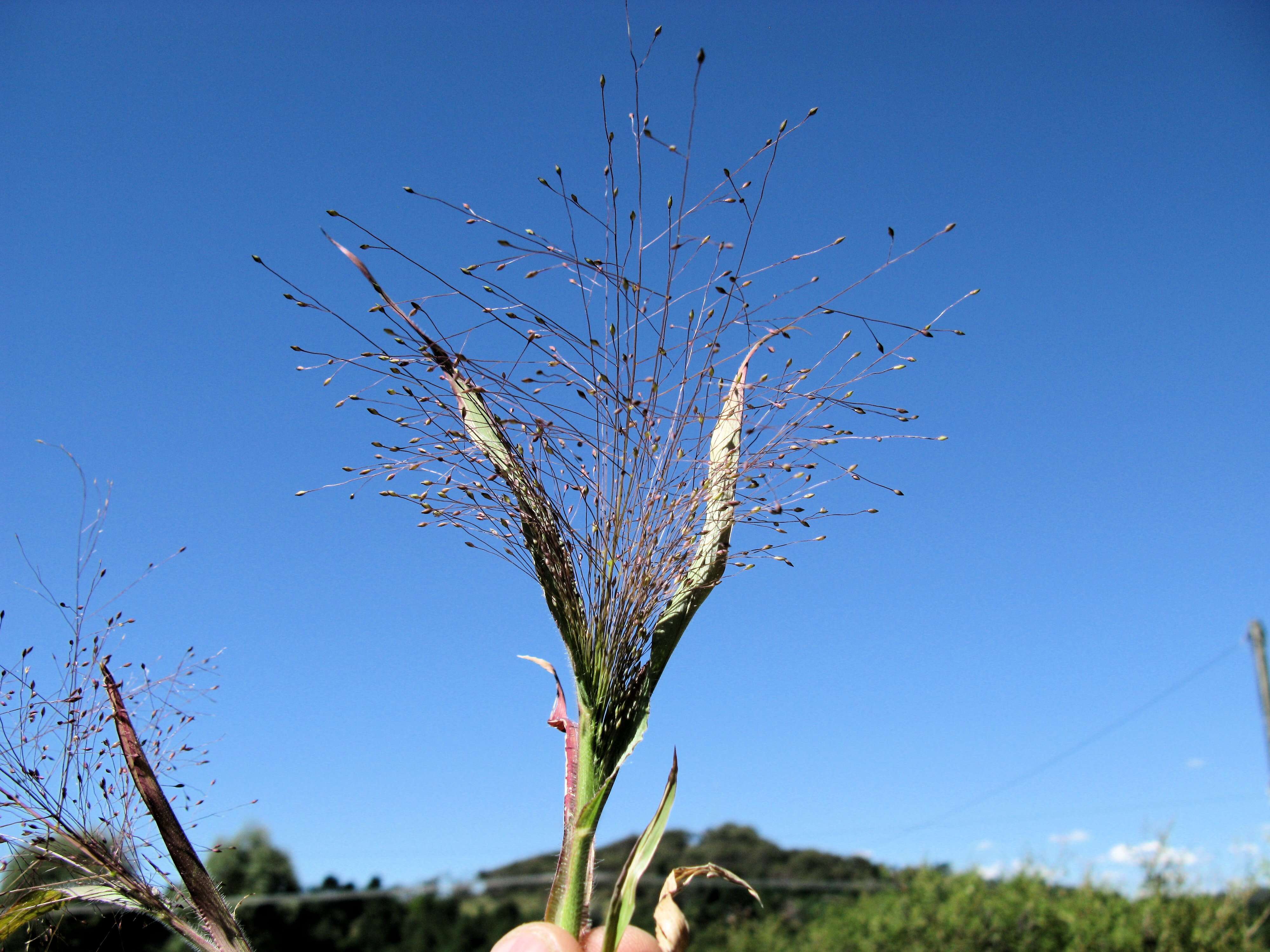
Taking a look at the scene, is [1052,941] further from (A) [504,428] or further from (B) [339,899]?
(A) [504,428]

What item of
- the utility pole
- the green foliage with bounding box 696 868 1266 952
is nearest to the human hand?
the green foliage with bounding box 696 868 1266 952

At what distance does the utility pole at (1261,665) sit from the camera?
492 inches

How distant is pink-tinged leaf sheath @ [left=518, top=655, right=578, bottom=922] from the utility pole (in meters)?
14.5

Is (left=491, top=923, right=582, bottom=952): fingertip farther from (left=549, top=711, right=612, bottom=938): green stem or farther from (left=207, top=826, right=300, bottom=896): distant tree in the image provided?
(left=207, top=826, right=300, bottom=896): distant tree

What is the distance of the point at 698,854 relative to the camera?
434 inches

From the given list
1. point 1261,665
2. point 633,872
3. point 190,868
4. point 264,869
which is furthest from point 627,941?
point 1261,665

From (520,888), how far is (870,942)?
13.2ft

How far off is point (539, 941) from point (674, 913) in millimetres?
316

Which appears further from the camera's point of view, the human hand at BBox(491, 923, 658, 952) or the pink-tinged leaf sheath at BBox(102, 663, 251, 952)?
the pink-tinged leaf sheath at BBox(102, 663, 251, 952)

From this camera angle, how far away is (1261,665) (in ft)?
42.2

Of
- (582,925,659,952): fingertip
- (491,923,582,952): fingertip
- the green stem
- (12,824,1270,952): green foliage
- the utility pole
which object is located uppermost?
the utility pole

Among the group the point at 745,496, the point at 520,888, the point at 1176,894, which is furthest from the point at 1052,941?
the point at 745,496

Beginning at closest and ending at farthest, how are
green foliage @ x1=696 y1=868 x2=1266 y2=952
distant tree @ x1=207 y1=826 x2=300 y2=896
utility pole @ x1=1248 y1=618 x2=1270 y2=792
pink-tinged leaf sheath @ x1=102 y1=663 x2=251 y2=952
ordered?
pink-tinged leaf sheath @ x1=102 y1=663 x2=251 y2=952 → distant tree @ x1=207 y1=826 x2=300 y2=896 → green foliage @ x1=696 y1=868 x2=1266 y2=952 → utility pole @ x1=1248 y1=618 x2=1270 y2=792

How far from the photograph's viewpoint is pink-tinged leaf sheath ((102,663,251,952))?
1302 mm
